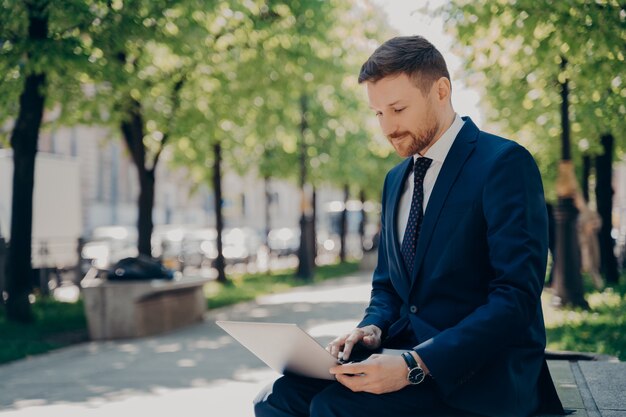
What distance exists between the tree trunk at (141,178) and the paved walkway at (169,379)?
4681mm

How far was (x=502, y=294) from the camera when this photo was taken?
268 centimetres

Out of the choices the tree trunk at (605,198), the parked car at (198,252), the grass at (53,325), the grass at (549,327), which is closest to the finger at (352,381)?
the grass at (549,327)

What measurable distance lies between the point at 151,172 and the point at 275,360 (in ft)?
51.8

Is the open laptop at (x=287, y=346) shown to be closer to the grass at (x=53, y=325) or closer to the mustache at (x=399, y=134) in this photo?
the mustache at (x=399, y=134)

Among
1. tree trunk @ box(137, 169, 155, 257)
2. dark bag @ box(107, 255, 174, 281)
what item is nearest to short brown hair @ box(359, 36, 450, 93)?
dark bag @ box(107, 255, 174, 281)

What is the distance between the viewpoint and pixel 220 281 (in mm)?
23469

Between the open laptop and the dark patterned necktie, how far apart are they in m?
0.47

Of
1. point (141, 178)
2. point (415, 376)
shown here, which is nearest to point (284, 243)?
point (141, 178)

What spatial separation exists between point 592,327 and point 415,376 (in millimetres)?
8169

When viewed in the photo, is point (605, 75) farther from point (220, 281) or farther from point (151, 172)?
point (220, 281)

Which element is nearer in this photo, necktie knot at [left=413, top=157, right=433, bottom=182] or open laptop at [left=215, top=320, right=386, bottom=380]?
open laptop at [left=215, top=320, right=386, bottom=380]

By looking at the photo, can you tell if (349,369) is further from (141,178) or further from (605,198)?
(605,198)

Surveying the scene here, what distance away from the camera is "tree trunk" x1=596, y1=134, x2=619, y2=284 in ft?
62.5

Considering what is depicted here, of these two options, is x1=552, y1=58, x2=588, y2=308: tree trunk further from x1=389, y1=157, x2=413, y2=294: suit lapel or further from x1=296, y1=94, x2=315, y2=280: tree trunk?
x1=296, y1=94, x2=315, y2=280: tree trunk
